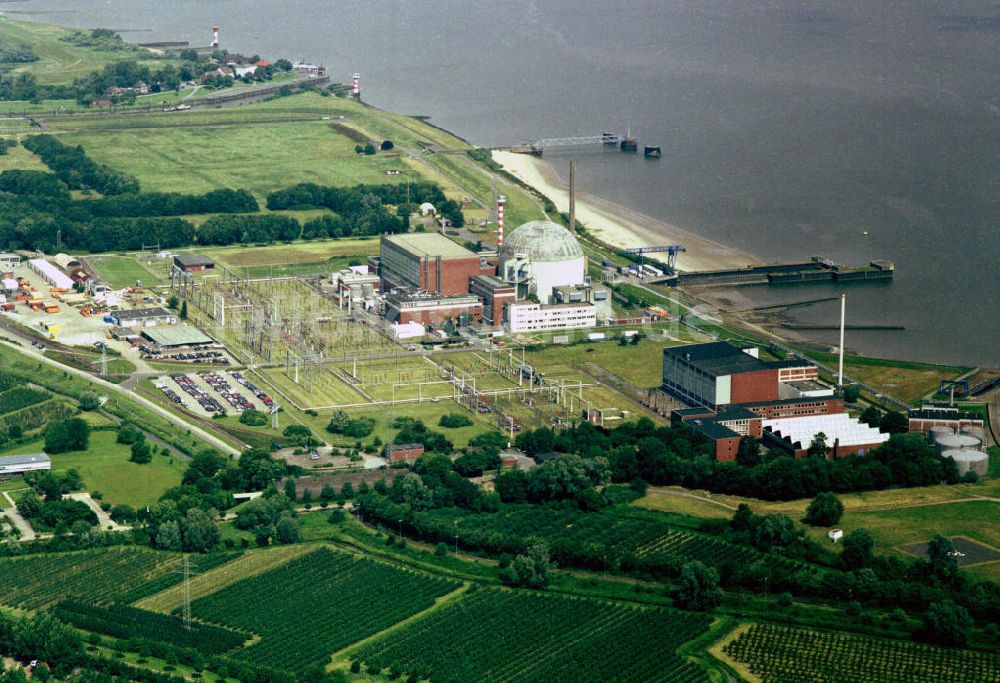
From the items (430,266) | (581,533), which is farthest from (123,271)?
(581,533)

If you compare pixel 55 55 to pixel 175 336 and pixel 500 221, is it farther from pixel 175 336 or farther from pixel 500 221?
pixel 175 336

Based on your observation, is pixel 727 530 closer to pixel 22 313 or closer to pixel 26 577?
pixel 26 577

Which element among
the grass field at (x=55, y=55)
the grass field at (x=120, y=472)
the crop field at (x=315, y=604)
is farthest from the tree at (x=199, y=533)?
the grass field at (x=55, y=55)

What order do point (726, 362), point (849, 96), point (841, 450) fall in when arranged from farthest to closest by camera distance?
point (849, 96), point (726, 362), point (841, 450)

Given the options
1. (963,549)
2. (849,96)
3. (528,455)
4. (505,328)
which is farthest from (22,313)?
(849,96)

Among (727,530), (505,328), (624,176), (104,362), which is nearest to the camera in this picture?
(727,530)

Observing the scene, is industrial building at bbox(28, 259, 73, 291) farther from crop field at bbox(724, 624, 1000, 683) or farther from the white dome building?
crop field at bbox(724, 624, 1000, 683)

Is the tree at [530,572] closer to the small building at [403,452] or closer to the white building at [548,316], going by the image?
the small building at [403,452]
